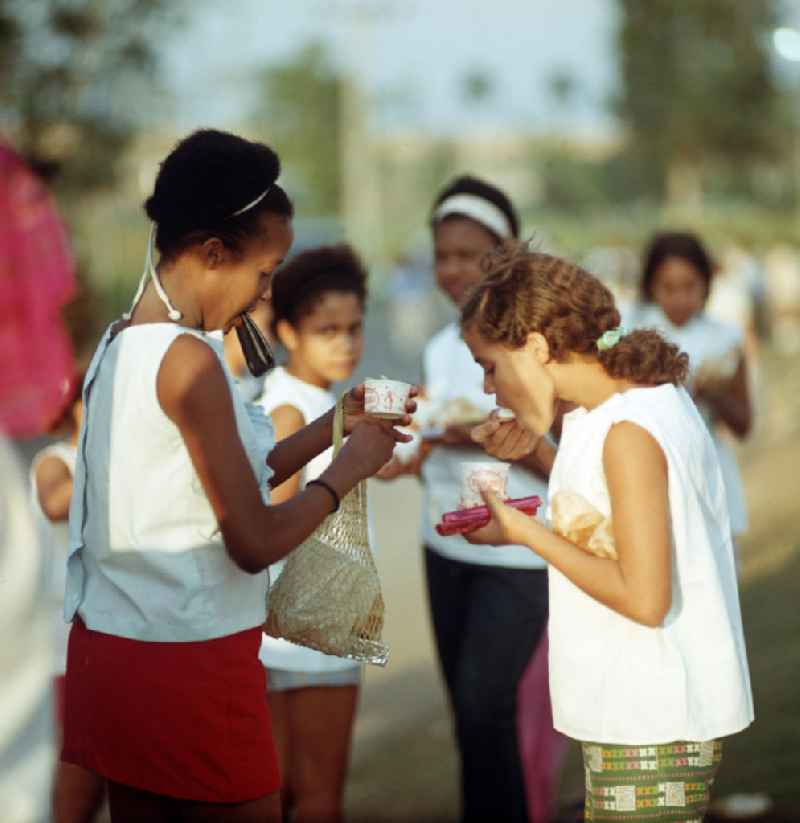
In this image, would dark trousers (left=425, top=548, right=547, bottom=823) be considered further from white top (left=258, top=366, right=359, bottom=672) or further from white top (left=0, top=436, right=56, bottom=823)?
white top (left=0, top=436, right=56, bottom=823)

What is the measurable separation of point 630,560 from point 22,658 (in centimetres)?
154

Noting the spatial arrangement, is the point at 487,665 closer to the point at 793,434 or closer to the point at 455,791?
the point at 455,791

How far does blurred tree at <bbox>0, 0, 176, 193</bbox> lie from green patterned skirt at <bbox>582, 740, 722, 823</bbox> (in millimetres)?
12696

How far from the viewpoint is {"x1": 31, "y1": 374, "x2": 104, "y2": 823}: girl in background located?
4.14m

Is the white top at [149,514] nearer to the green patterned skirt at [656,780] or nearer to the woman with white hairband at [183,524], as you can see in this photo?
the woman with white hairband at [183,524]

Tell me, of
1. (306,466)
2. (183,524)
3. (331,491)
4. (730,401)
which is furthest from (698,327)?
(183,524)

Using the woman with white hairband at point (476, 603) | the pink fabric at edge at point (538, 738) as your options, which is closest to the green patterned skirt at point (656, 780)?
the woman with white hairband at point (476, 603)

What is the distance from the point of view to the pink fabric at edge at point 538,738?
4.86m

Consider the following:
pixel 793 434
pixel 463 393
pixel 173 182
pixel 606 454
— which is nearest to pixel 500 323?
pixel 606 454

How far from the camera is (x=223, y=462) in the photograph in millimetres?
2676

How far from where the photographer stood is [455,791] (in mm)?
5875

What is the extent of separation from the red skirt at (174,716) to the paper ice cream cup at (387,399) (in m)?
0.56

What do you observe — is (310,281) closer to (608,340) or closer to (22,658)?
(608,340)

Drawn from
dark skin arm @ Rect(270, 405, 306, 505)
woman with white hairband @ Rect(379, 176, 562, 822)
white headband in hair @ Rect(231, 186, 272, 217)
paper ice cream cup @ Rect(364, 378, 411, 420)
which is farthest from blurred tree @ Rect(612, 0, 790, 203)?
white headband in hair @ Rect(231, 186, 272, 217)
